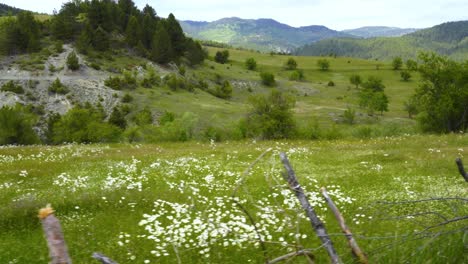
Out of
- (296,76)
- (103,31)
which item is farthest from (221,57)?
(103,31)

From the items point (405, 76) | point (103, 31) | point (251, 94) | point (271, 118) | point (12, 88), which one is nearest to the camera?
point (271, 118)

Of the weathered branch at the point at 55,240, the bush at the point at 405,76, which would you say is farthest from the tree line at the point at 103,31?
the weathered branch at the point at 55,240

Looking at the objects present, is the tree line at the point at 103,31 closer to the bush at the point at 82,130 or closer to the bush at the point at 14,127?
the bush at the point at 82,130

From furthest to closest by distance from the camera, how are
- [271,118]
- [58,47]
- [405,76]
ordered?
[405,76] < [58,47] < [271,118]

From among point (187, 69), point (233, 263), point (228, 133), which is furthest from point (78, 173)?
point (187, 69)

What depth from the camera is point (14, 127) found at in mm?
60531

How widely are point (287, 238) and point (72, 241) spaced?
20.9 ft

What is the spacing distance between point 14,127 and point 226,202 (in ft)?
195

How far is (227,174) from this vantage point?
1903 cm

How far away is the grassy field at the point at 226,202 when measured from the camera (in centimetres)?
510

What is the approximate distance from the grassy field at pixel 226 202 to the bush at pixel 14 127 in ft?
121

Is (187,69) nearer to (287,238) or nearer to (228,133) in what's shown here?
(228,133)

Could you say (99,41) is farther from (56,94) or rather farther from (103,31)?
(56,94)

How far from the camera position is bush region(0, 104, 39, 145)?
196ft
